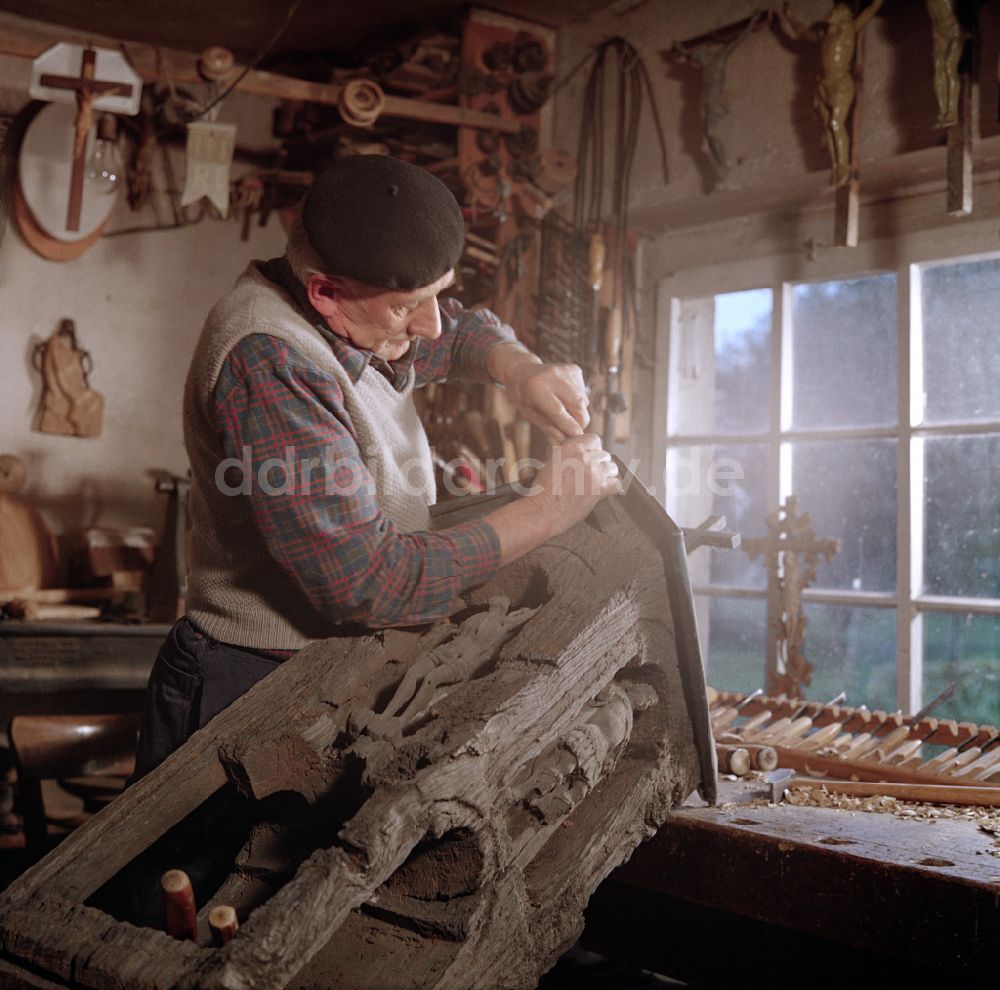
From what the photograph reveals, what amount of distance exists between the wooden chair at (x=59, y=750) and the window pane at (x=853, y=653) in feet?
7.58

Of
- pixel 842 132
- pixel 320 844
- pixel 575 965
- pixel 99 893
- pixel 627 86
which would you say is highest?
pixel 627 86

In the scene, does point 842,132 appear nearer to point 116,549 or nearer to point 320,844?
point 320,844

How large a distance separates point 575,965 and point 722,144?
269 cm

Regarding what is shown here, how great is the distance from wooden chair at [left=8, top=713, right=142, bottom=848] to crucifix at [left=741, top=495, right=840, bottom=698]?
82.5 inches

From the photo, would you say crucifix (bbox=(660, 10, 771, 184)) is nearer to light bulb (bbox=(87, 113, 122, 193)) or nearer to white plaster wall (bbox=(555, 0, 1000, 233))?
white plaster wall (bbox=(555, 0, 1000, 233))

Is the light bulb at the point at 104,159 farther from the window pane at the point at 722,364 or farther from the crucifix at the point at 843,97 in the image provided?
the crucifix at the point at 843,97

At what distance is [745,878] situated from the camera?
62.5 inches

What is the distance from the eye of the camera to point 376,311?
1554mm

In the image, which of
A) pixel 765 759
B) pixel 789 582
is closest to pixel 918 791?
pixel 765 759

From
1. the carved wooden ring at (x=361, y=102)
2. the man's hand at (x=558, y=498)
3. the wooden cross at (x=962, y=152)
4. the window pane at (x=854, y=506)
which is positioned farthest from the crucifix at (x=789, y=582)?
the carved wooden ring at (x=361, y=102)

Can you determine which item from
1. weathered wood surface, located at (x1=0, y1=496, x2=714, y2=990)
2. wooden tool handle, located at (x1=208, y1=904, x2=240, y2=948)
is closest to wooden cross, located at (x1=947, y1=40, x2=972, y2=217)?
weathered wood surface, located at (x1=0, y1=496, x2=714, y2=990)

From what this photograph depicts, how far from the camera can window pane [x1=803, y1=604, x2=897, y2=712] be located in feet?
11.2

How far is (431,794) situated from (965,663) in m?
2.61

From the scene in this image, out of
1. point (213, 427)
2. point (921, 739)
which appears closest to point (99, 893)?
point (213, 427)
